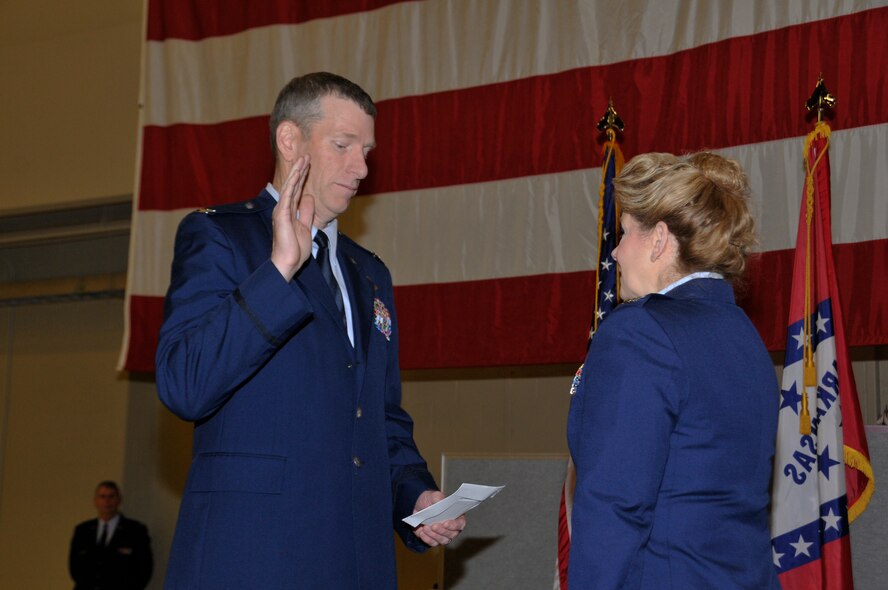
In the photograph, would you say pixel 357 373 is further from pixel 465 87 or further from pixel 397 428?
pixel 465 87

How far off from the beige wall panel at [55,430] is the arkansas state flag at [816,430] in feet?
17.4

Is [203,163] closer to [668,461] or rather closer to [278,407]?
[278,407]

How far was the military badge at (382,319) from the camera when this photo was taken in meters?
2.29

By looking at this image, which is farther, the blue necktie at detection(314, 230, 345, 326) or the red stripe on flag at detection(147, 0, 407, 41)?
the red stripe on flag at detection(147, 0, 407, 41)

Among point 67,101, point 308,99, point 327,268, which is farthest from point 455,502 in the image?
point 67,101

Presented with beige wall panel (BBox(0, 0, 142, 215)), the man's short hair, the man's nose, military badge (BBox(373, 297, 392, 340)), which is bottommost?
military badge (BBox(373, 297, 392, 340))

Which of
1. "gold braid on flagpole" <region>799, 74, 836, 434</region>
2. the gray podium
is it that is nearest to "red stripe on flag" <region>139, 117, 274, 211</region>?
the gray podium

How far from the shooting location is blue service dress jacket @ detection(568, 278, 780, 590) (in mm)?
1598

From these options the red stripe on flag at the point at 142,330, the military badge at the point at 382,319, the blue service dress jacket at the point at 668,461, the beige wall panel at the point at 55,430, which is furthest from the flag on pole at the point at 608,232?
the beige wall panel at the point at 55,430

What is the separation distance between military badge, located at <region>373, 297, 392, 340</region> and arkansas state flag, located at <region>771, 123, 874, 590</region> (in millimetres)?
1648

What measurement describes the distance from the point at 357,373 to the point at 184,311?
14.8 inches

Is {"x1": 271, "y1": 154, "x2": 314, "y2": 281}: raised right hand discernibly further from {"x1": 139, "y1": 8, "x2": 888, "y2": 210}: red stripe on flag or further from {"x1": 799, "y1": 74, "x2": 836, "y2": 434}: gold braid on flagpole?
{"x1": 139, "y1": 8, "x2": 888, "y2": 210}: red stripe on flag

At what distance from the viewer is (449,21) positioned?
5.00 m

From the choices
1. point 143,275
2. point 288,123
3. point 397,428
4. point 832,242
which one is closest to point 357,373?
point 397,428
